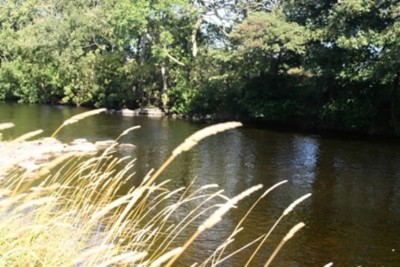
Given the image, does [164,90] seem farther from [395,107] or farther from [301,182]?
[301,182]

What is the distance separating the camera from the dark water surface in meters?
9.88

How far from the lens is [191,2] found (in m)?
43.1

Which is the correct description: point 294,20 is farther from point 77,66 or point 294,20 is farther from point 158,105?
point 77,66

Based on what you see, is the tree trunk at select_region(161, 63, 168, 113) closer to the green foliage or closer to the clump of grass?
the green foliage

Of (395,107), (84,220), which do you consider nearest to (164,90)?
(395,107)

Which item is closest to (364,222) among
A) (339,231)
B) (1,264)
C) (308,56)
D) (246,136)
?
(339,231)

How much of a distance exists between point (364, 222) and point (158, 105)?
35.8 meters

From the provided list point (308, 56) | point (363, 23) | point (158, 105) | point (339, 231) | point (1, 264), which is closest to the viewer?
point (1, 264)

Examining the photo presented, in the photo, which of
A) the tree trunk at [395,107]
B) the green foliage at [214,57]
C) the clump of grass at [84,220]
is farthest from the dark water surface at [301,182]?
the clump of grass at [84,220]

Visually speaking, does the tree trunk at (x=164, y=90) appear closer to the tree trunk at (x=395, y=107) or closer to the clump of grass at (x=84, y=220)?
the tree trunk at (x=395, y=107)

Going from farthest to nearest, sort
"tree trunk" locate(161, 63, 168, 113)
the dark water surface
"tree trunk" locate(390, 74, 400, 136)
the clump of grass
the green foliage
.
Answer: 1. "tree trunk" locate(161, 63, 168, 113)
2. "tree trunk" locate(390, 74, 400, 136)
3. the green foliage
4. the dark water surface
5. the clump of grass

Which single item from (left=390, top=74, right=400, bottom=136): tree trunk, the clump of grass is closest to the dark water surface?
(left=390, top=74, right=400, bottom=136): tree trunk

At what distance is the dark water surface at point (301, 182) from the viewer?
32.4ft

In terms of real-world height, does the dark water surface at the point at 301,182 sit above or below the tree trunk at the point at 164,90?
below
